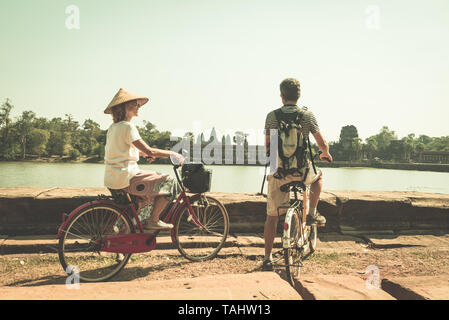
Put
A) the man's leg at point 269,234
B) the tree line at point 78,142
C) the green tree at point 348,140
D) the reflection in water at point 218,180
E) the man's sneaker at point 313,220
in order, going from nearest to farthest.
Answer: the man's leg at point 269,234
the man's sneaker at point 313,220
the reflection in water at point 218,180
the tree line at point 78,142
the green tree at point 348,140

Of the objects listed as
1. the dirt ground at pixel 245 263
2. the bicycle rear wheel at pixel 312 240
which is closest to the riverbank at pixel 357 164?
the dirt ground at pixel 245 263

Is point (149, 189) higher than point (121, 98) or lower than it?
lower

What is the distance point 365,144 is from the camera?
11362 cm

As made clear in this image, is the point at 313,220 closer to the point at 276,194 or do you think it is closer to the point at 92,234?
the point at 276,194

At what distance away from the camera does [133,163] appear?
3.42 meters

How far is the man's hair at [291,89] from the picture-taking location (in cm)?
330

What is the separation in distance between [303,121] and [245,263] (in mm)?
1710

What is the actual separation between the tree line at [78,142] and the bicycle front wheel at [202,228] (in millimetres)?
48213

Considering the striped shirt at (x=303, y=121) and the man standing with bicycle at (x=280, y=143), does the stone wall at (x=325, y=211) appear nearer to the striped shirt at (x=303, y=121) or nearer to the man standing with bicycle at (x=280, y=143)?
the man standing with bicycle at (x=280, y=143)

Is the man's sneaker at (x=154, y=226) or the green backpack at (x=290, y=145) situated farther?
the man's sneaker at (x=154, y=226)

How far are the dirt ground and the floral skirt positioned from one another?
23.0 inches

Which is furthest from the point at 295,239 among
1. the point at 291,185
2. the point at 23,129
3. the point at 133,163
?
the point at 23,129
